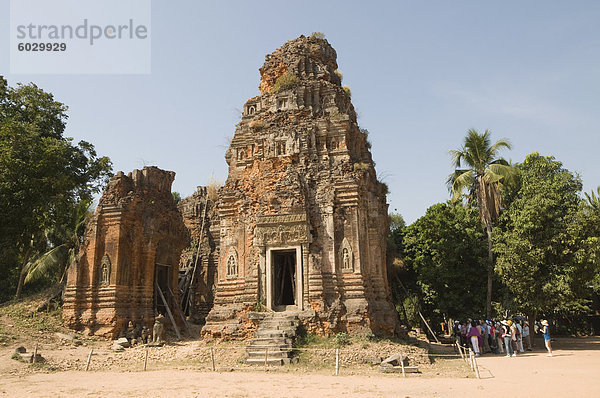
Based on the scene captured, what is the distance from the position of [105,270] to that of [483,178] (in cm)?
1788

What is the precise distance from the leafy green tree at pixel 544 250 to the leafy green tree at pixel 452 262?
1.79 meters

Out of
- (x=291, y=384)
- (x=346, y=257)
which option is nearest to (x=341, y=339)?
(x=346, y=257)

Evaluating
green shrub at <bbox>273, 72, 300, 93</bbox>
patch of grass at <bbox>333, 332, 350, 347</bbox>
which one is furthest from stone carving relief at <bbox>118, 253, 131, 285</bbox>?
patch of grass at <bbox>333, 332, 350, 347</bbox>

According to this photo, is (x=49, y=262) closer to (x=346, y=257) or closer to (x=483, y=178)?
(x=346, y=257)

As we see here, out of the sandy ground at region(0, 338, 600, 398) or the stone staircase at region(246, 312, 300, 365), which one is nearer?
the sandy ground at region(0, 338, 600, 398)

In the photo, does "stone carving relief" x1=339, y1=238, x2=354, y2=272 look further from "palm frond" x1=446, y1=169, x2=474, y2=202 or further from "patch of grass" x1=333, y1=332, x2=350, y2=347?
"palm frond" x1=446, y1=169, x2=474, y2=202

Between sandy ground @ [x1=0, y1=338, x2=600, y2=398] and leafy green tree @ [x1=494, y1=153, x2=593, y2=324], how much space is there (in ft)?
18.8

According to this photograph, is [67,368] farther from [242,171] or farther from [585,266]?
[585,266]

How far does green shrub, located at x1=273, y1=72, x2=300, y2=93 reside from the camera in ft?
61.3

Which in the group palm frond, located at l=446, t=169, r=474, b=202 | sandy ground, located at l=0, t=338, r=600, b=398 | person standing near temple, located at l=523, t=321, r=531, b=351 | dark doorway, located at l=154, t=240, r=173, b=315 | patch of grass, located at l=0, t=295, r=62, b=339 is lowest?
person standing near temple, located at l=523, t=321, r=531, b=351

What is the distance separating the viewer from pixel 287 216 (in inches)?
635

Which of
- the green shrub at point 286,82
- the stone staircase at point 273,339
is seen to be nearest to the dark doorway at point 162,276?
the stone staircase at point 273,339

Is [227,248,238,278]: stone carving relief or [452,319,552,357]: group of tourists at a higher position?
[227,248,238,278]: stone carving relief

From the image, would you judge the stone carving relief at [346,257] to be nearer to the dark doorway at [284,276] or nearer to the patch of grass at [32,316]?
the dark doorway at [284,276]
